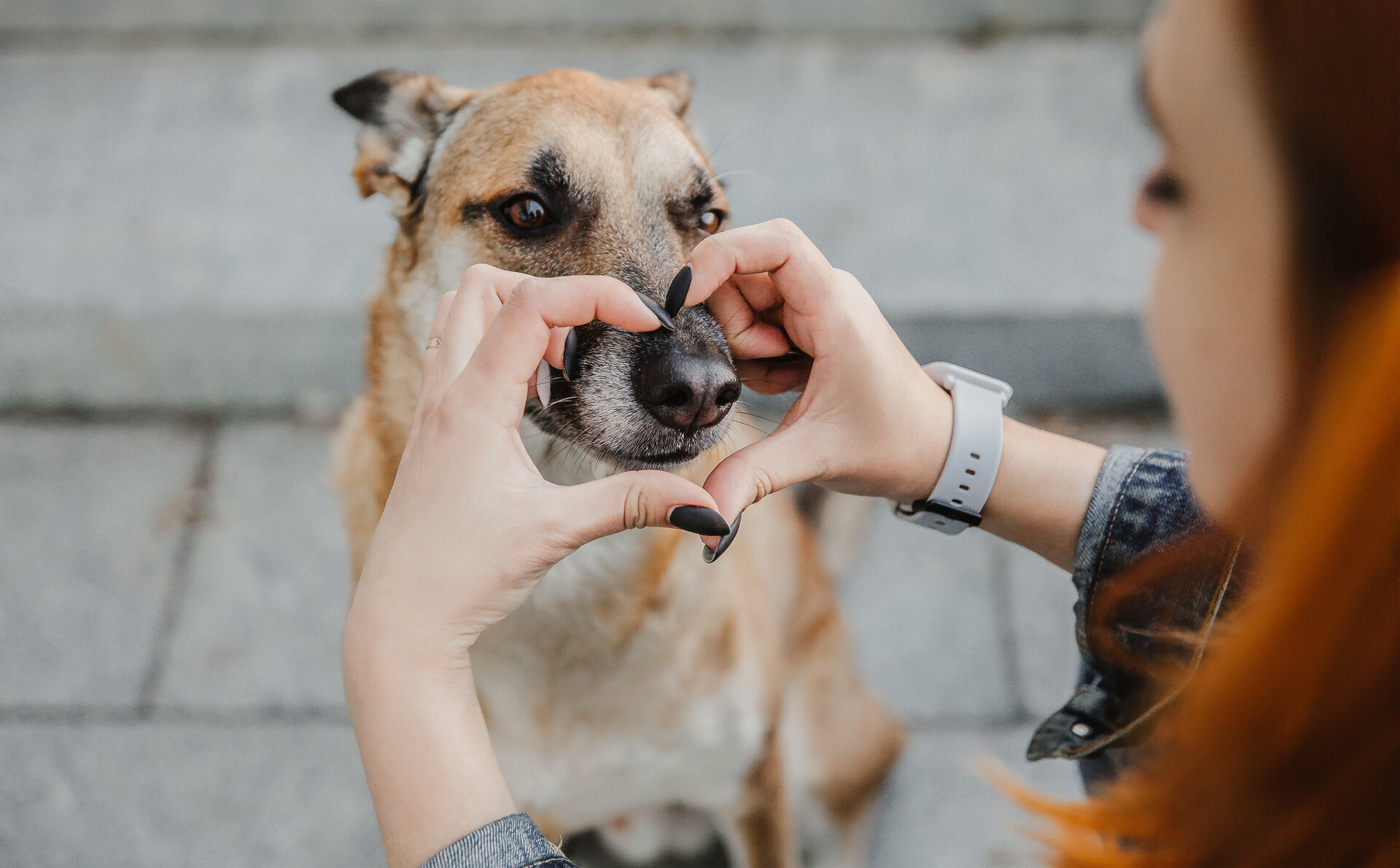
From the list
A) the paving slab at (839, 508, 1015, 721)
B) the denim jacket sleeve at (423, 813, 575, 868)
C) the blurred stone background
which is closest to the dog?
the blurred stone background

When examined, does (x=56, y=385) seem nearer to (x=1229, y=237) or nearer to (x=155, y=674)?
(x=155, y=674)

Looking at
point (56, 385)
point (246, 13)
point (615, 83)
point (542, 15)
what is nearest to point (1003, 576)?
point (615, 83)

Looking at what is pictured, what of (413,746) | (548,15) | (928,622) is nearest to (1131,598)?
(413,746)

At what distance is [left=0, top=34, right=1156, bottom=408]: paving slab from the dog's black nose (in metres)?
1.70

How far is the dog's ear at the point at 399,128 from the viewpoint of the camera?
70.6 inches

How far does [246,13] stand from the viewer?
3.74 meters

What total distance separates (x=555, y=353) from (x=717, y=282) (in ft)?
0.82

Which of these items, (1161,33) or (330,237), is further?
(330,237)

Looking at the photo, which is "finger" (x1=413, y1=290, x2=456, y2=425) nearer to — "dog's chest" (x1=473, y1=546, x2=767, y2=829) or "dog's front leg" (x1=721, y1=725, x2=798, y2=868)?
"dog's chest" (x1=473, y1=546, x2=767, y2=829)

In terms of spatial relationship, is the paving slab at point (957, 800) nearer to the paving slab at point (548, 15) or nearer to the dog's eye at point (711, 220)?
the dog's eye at point (711, 220)

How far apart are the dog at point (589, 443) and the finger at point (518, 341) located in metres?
0.39

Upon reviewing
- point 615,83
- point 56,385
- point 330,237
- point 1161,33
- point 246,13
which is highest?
point 1161,33

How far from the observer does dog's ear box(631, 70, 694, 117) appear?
1.97m

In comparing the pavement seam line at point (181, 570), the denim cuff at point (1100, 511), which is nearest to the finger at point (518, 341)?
the denim cuff at point (1100, 511)
